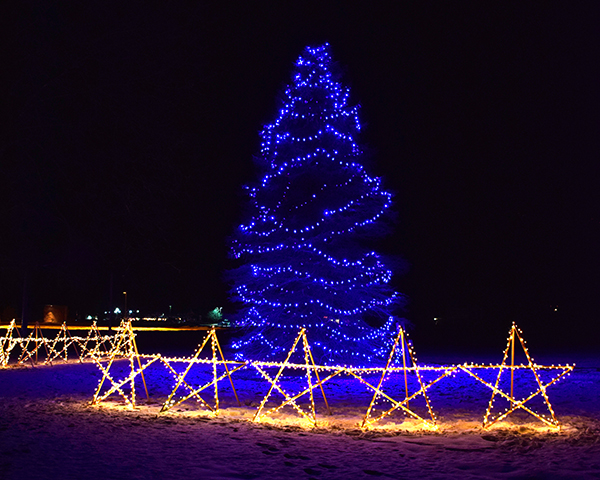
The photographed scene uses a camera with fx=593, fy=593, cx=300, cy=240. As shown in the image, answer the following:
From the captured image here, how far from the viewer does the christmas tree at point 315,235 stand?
15438mm

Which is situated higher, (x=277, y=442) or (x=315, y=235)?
(x=315, y=235)

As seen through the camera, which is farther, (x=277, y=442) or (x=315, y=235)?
(x=315, y=235)

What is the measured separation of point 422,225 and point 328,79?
77.9 feet

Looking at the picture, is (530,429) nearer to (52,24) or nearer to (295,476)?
(295,476)

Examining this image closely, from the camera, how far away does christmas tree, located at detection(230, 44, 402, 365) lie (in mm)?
15438

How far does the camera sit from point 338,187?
16.3m

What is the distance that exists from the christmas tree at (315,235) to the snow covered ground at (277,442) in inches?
200

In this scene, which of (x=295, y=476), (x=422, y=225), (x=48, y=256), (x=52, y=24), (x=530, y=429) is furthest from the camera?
(x=422, y=225)

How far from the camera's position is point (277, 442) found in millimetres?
6621

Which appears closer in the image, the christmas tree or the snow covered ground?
the snow covered ground

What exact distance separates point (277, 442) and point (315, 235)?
31.5 ft

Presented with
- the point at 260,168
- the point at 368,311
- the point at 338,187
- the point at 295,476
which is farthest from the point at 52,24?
the point at 295,476

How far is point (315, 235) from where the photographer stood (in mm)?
15898

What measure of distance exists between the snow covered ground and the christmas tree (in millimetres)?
5083
